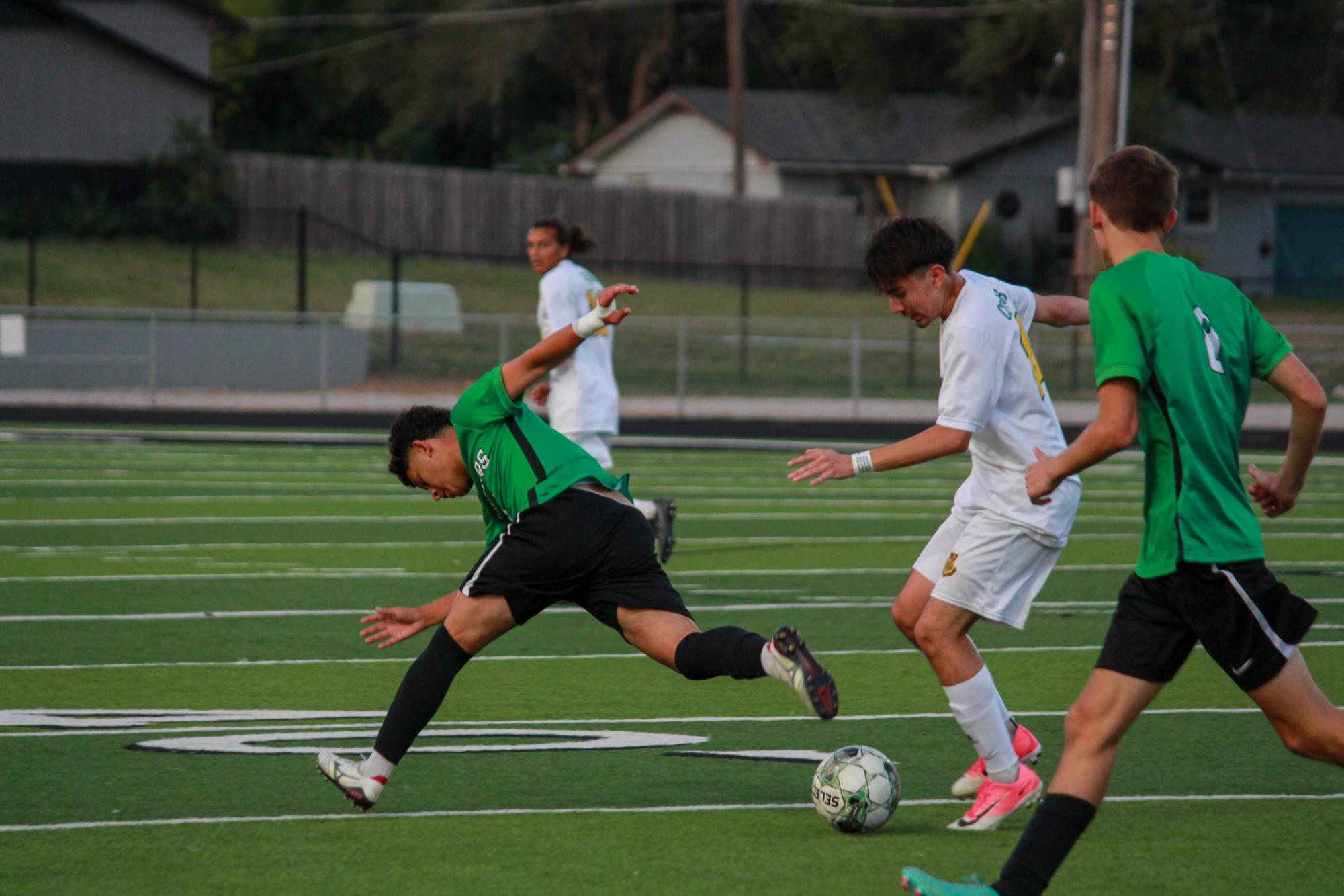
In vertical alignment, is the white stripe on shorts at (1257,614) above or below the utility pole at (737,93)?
below

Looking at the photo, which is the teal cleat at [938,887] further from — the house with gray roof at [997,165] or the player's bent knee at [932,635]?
the house with gray roof at [997,165]

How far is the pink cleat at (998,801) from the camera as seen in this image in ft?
17.3

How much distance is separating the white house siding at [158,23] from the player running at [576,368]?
124 feet

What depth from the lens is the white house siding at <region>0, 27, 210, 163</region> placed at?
41344mm

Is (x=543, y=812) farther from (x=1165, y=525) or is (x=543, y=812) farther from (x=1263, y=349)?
(x=1263, y=349)

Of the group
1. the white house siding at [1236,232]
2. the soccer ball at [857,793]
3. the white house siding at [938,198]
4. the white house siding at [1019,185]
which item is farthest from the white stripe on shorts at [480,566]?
the white house siding at [1236,232]

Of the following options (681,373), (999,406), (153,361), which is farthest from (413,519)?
(153,361)

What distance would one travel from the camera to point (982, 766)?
5.54 metres

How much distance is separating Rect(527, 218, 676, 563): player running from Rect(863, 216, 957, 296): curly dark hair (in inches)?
192

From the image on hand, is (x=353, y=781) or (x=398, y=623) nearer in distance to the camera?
(x=353, y=781)

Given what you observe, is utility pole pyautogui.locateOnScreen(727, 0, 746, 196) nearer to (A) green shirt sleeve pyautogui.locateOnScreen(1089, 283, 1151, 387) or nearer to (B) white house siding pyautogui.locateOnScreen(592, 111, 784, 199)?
(B) white house siding pyautogui.locateOnScreen(592, 111, 784, 199)

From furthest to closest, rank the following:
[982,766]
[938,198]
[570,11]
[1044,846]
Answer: [570,11]
[938,198]
[982,766]
[1044,846]

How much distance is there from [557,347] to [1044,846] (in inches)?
83.6

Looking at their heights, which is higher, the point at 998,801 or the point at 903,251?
the point at 903,251
